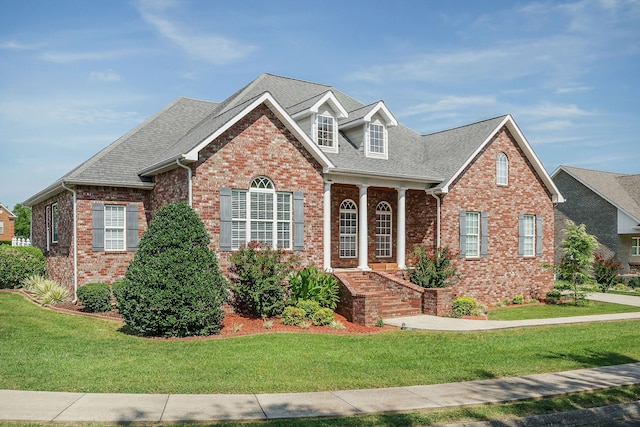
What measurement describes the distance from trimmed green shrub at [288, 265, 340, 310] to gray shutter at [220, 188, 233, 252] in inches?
89.2

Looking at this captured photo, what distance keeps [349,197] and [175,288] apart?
34.6 feet

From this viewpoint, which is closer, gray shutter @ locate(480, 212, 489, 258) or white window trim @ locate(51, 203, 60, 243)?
white window trim @ locate(51, 203, 60, 243)

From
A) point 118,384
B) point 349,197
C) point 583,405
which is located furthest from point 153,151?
point 583,405

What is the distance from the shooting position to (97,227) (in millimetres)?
17938

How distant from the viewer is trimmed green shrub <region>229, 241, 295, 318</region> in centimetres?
1525

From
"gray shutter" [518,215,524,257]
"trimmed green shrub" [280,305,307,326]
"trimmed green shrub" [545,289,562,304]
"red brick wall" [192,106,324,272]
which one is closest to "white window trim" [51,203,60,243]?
"red brick wall" [192,106,324,272]

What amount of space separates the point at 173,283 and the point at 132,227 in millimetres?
6752

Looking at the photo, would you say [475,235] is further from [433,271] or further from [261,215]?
[261,215]

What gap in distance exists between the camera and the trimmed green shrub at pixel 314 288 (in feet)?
52.8

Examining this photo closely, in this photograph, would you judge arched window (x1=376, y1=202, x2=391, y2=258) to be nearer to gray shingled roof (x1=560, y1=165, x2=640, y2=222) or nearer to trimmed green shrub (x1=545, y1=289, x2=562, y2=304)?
trimmed green shrub (x1=545, y1=289, x2=562, y2=304)

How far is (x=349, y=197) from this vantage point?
71.8ft

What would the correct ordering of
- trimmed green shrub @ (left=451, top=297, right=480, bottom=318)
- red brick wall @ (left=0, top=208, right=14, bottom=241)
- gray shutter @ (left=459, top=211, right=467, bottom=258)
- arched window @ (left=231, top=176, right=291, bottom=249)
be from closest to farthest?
arched window @ (left=231, top=176, right=291, bottom=249)
trimmed green shrub @ (left=451, top=297, right=480, bottom=318)
gray shutter @ (left=459, top=211, right=467, bottom=258)
red brick wall @ (left=0, top=208, right=14, bottom=241)

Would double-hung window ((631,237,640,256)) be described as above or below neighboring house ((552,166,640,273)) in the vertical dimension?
below

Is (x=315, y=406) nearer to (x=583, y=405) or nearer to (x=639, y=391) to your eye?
(x=583, y=405)
